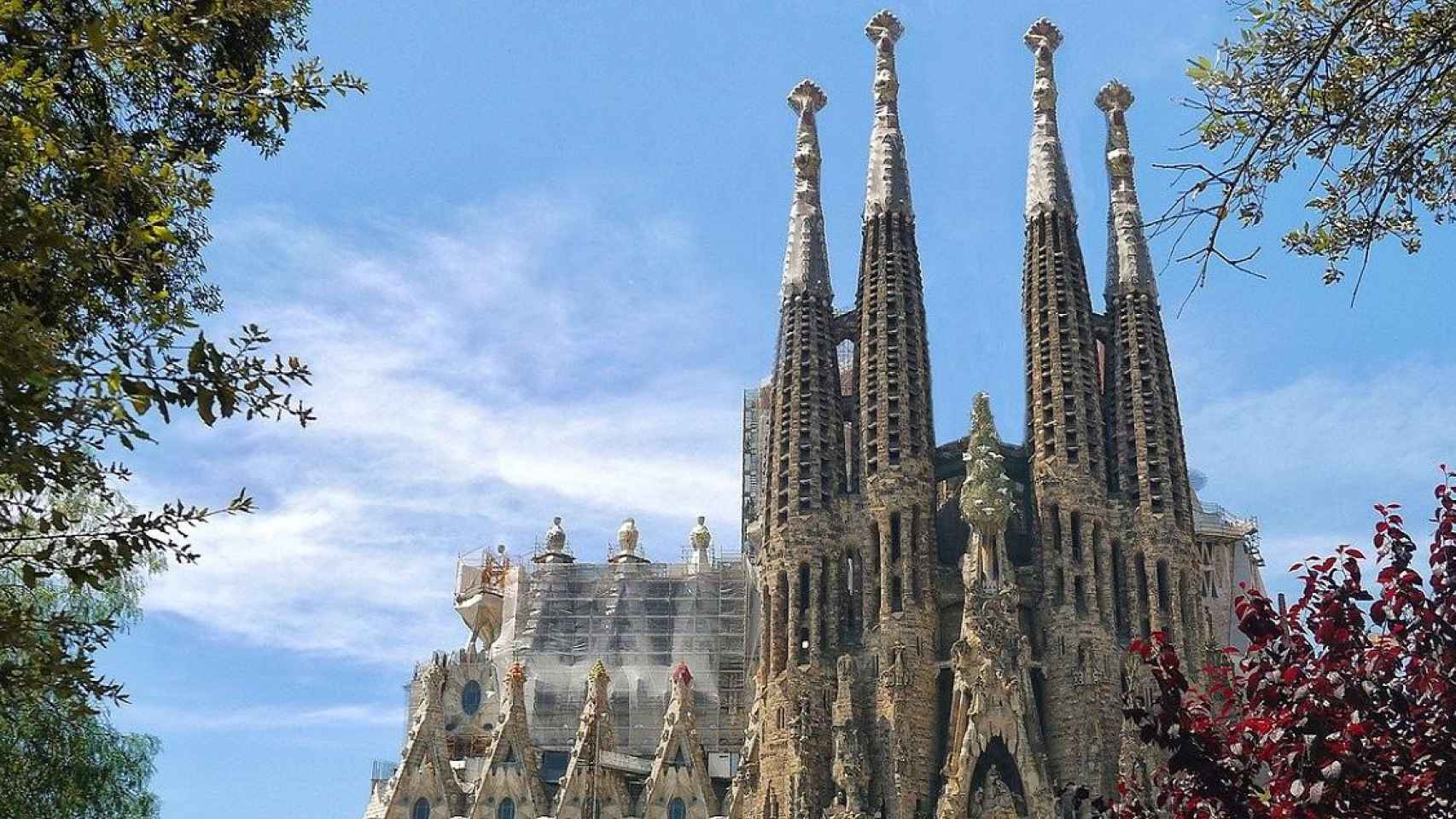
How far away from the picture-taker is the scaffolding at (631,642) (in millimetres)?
50000

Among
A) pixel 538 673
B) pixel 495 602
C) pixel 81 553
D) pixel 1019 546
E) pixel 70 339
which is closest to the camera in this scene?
pixel 81 553

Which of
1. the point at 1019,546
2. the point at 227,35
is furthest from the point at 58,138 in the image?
the point at 1019,546

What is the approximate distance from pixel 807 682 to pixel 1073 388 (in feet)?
34.4

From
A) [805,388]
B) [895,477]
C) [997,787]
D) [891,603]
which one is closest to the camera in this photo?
[997,787]

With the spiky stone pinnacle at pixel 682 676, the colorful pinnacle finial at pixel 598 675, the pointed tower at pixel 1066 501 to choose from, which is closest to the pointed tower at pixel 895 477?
the pointed tower at pixel 1066 501

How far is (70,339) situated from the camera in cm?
814

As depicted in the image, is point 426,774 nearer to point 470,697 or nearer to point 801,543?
point 470,697

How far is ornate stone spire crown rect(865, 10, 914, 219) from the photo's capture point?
4703cm

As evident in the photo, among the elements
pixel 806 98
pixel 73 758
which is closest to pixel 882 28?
pixel 806 98

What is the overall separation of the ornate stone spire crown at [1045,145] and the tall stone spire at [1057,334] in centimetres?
3

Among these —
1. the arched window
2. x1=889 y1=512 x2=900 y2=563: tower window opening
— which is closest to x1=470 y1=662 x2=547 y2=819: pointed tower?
the arched window

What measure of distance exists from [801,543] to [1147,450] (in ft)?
30.9

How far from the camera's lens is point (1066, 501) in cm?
4209

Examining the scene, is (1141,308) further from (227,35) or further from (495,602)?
(227,35)
